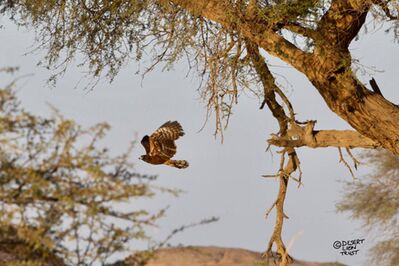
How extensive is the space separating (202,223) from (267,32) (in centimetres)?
257

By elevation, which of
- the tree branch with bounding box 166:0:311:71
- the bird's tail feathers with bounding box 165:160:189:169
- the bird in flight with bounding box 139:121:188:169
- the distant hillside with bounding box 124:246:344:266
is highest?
the distant hillside with bounding box 124:246:344:266

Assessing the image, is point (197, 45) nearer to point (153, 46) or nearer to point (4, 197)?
point (153, 46)

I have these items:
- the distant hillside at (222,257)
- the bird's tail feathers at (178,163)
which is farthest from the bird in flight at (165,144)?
the distant hillside at (222,257)

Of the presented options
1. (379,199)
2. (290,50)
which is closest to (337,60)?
(290,50)

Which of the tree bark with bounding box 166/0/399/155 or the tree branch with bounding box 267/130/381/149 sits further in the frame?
the tree branch with bounding box 267/130/381/149

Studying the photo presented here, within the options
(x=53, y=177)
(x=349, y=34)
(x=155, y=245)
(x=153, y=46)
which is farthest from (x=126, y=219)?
(x=153, y=46)

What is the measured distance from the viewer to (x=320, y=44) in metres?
6.34

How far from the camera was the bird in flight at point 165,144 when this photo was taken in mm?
6832

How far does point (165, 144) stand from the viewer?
696cm

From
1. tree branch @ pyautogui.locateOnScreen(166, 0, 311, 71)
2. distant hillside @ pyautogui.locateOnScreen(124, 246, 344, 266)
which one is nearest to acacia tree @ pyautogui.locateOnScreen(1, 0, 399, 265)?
tree branch @ pyautogui.locateOnScreen(166, 0, 311, 71)

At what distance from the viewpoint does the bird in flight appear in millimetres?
6832

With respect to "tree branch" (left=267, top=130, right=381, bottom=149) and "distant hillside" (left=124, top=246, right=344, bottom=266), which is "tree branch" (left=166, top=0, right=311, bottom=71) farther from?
"distant hillside" (left=124, top=246, right=344, bottom=266)

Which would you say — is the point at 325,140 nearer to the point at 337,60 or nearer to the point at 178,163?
the point at 337,60

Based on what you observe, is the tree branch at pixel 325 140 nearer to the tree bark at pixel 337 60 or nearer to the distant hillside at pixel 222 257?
the tree bark at pixel 337 60
